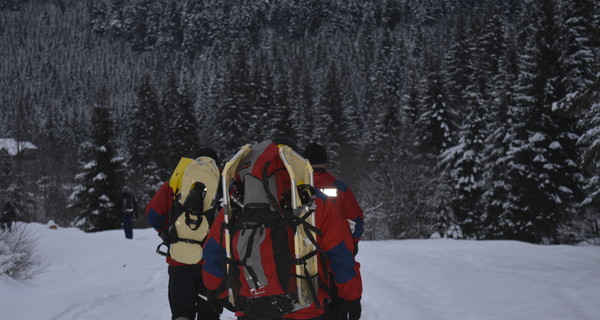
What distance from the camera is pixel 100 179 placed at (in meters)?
27.2

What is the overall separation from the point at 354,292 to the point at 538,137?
Result: 20448 mm

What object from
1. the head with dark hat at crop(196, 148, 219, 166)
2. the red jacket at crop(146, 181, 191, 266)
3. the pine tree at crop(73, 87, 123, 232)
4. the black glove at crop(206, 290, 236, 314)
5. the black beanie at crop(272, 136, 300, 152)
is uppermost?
the black beanie at crop(272, 136, 300, 152)

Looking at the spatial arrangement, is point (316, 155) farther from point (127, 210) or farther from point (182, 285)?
point (127, 210)

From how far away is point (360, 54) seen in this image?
122 m

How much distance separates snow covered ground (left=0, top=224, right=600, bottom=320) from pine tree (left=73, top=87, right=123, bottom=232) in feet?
54.4

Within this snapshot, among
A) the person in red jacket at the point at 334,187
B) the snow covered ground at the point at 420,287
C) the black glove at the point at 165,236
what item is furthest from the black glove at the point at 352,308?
the snow covered ground at the point at 420,287

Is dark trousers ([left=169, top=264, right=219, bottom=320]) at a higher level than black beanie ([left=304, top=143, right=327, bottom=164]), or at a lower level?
lower

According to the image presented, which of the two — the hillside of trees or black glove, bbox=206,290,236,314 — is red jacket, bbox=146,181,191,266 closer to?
the hillside of trees

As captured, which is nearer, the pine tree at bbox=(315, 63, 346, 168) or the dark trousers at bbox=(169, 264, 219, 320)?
the dark trousers at bbox=(169, 264, 219, 320)

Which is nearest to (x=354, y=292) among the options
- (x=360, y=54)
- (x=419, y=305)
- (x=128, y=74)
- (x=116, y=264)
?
(x=419, y=305)

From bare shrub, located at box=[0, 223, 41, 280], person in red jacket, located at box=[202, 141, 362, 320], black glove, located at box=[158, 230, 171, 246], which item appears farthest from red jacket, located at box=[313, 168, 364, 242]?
bare shrub, located at box=[0, 223, 41, 280]

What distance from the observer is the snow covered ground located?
5824 millimetres

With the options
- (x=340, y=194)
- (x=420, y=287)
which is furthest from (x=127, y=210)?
(x=340, y=194)

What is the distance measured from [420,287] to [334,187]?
15.0 feet
